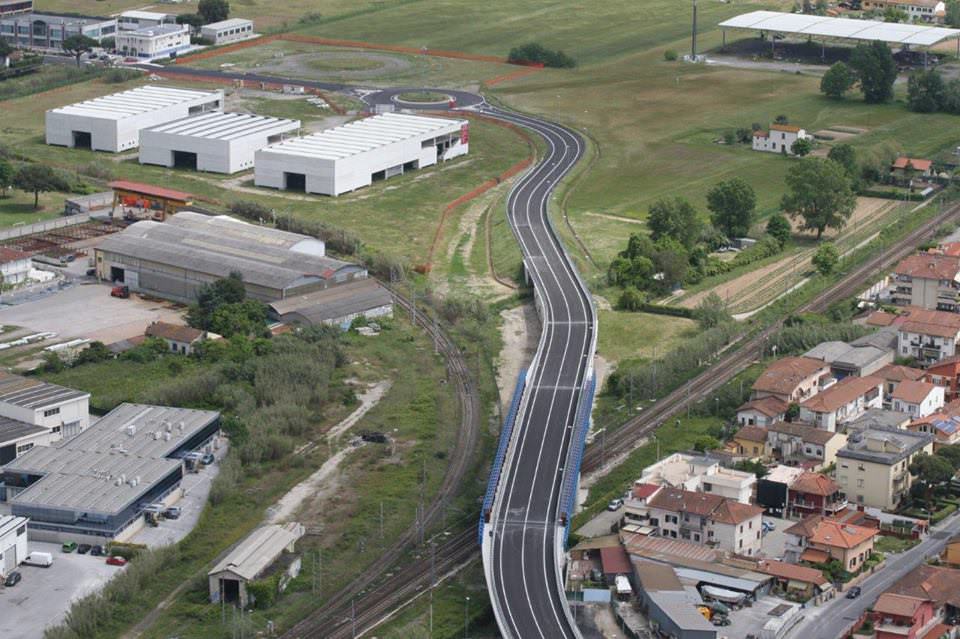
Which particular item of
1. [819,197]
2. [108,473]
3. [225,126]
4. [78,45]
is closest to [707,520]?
[108,473]

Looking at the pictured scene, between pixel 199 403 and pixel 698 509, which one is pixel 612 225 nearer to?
pixel 199 403

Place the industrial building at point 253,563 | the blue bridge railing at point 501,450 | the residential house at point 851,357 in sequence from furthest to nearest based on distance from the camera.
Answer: the residential house at point 851,357, the blue bridge railing at point 501,450, the industrial building at point 253,563

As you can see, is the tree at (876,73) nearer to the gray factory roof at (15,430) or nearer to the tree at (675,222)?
the tree at (675,222)

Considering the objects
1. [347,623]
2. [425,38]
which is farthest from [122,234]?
[425,38]

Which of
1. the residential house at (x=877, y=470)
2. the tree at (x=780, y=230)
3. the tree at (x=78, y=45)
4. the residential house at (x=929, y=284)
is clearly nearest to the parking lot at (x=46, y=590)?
the residential house at (x=877, y=470)

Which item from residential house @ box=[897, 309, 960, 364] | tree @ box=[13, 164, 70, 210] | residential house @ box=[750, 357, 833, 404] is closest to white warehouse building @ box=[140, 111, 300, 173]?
tree @ box=[13, 164, 70, 210]

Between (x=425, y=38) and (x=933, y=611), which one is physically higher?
(x=425, y=38)

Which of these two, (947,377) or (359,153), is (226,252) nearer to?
(359,153)
